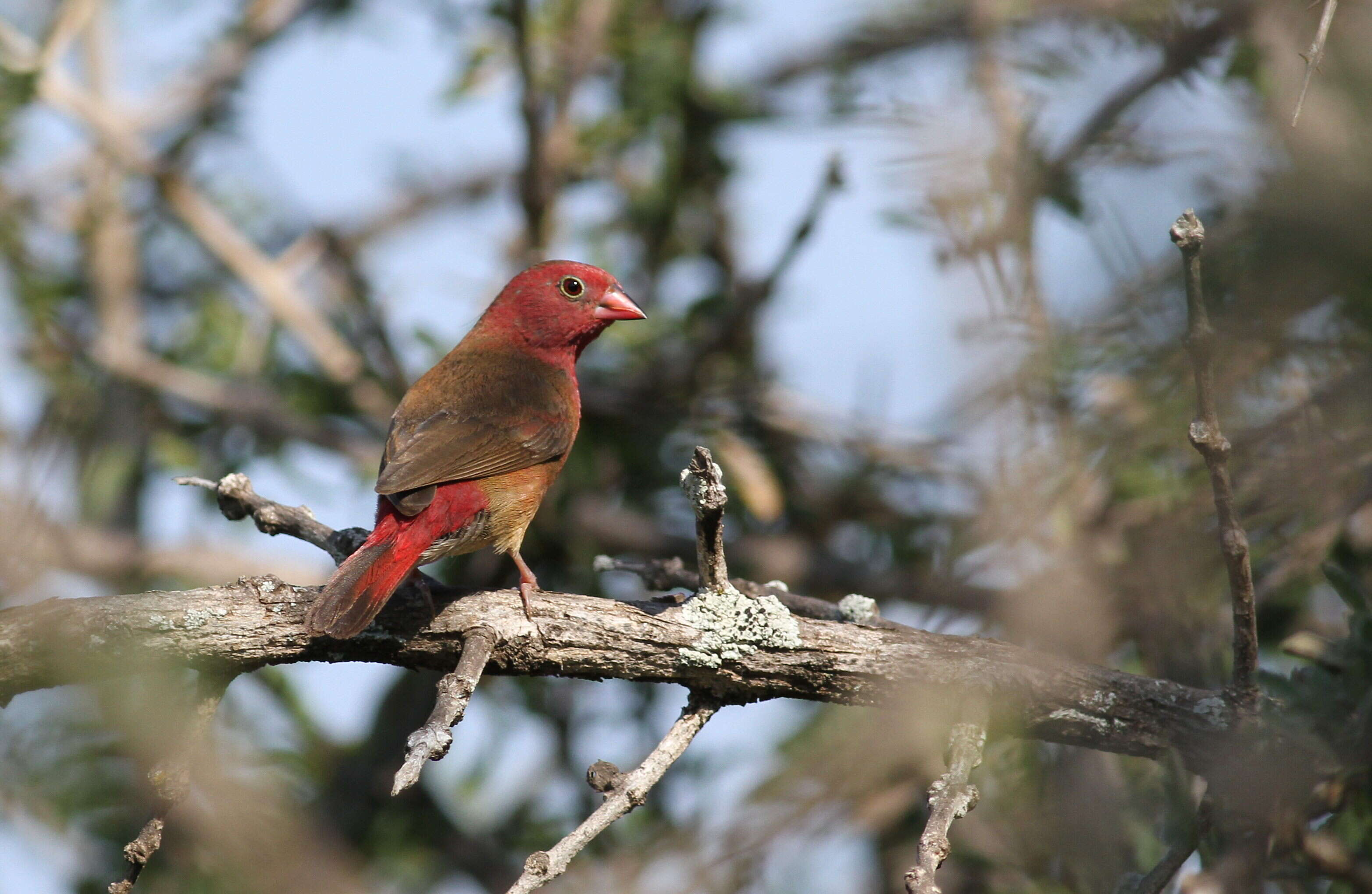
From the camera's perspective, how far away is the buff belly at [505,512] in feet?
12.6

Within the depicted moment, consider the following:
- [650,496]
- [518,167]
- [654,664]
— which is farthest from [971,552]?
[518,167]

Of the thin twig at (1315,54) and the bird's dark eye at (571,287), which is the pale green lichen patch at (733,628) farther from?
the bird's dark eye at (571,287)

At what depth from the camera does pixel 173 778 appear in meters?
2.51

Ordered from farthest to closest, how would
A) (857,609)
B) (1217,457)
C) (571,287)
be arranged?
(571,287)
(857,609)
(1217,457)

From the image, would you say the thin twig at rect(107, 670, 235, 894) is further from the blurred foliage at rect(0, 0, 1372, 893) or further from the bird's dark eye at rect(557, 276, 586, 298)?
the bird's dark eye at rect(557, 276, 586, 298)

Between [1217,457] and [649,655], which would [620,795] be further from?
[1217,457]

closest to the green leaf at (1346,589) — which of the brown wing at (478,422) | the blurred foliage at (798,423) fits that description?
the blurred foliage at (798,423)

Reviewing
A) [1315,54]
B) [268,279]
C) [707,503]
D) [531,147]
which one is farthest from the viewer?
[268,279]

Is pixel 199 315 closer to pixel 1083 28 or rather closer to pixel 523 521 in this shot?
pixel 523 521

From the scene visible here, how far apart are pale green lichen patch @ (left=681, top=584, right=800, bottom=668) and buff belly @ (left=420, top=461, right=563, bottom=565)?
1.07 m

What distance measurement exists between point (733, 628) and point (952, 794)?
24.4 inches

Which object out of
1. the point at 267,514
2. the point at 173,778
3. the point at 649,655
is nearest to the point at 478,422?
the point at 267,514

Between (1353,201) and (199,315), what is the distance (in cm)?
525

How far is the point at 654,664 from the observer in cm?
294
